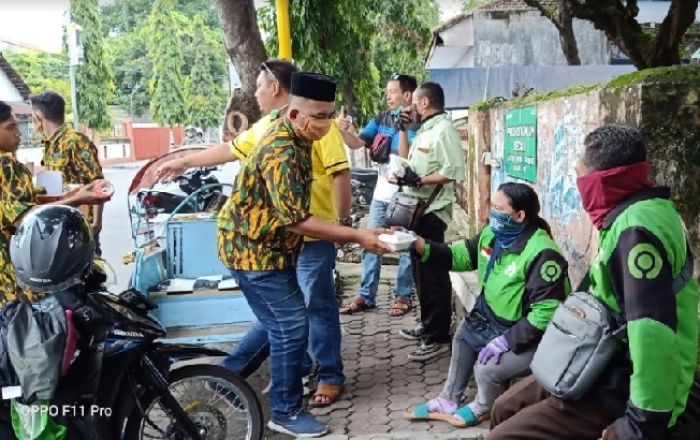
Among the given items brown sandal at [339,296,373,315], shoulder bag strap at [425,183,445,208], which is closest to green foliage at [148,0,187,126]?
brown sandal at [339,296,373,315]

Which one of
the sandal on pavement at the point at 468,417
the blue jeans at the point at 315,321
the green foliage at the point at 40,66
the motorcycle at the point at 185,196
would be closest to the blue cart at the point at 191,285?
the blue jeans at the point at 315,321

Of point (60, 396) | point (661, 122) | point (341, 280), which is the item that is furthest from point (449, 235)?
point (60, 396)

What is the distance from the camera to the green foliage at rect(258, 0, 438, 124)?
779 centimetres

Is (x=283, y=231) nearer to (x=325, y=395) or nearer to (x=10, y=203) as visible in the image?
(x=325, y=395)

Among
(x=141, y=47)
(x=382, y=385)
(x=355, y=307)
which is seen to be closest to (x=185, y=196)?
(x=355, y=307)

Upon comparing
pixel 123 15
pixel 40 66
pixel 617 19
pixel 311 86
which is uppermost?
pixel 123 15

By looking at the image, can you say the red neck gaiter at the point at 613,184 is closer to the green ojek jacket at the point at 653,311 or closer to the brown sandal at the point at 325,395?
the green ojek jacket at the point at 653,311

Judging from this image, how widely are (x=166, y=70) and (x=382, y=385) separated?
34.0m

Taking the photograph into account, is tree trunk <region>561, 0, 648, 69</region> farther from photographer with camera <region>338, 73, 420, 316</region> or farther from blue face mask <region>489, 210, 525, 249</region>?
blue face mask <region>489, 210, 525, 249</region>

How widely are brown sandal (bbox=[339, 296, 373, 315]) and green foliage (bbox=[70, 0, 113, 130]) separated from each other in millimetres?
28561

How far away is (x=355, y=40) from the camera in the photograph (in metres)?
10.2

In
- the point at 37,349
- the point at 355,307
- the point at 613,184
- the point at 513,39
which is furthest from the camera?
the point at 513,39

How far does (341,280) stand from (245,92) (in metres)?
2.09

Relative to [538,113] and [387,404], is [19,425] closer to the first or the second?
[387,404]
